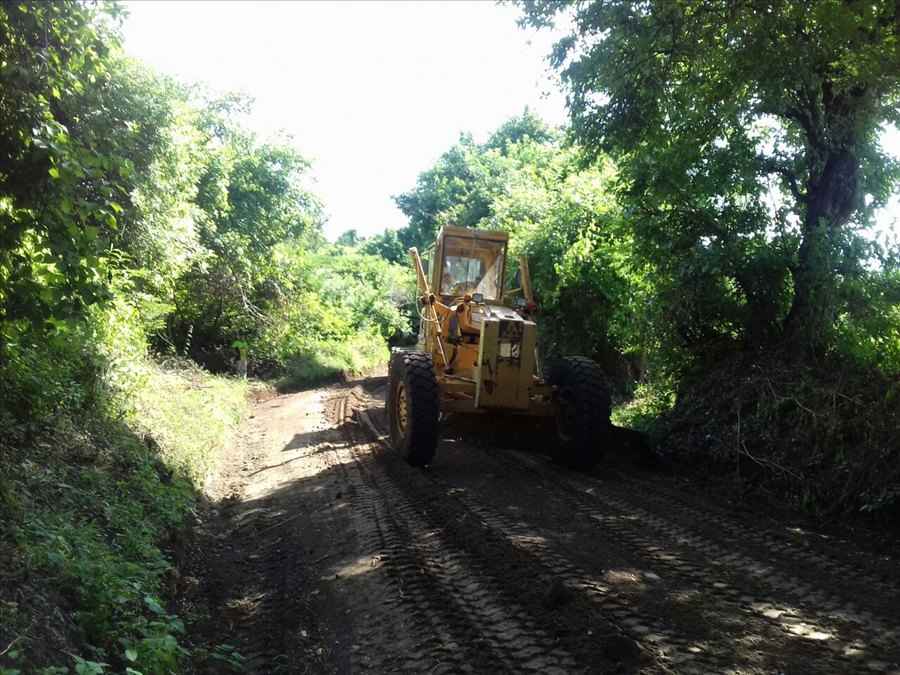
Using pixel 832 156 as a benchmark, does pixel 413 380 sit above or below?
below

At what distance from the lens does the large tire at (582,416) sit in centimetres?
885

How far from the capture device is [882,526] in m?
6.72

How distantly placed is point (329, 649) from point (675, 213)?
7.65 meters

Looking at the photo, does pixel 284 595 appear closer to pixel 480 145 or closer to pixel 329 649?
pixel 329 649

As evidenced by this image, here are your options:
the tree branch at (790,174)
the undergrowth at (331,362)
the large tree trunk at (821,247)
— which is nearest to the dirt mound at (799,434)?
the large tree trunk at (821,247)

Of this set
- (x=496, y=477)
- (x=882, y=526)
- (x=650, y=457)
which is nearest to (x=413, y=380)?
(x=496, y=477)

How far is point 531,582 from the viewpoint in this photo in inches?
202

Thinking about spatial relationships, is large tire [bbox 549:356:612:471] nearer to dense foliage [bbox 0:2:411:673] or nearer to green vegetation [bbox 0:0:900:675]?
green vegetation [bbox 0:0:900:675]

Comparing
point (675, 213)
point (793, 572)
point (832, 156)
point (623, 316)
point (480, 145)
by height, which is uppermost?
point (480, 145)

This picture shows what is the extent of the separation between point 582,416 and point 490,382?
117 centimetres

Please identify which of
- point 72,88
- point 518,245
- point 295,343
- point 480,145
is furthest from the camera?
point 480,145

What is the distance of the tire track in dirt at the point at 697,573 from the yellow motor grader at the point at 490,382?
123cm

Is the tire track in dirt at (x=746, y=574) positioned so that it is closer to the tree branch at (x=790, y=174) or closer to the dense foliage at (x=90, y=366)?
the dense foliage at (x=90, y=366)

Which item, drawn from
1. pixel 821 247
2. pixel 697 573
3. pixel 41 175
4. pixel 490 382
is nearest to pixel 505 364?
pixel 490 382
